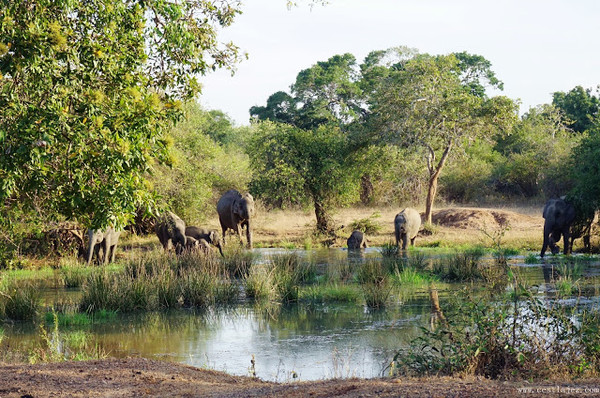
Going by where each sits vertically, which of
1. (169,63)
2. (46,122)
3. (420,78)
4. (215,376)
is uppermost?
(420,78)

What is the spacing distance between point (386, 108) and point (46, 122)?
791 inches

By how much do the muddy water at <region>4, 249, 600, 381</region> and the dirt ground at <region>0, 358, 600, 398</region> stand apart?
3.18ft

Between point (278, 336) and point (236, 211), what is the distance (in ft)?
46.1

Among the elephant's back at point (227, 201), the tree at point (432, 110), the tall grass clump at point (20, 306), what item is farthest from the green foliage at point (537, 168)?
the tall grass clump at point (20, 306)

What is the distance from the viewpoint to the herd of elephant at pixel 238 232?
19.5 meters

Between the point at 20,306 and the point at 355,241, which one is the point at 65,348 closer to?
the point at 20,306

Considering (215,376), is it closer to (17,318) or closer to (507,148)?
(17,318)

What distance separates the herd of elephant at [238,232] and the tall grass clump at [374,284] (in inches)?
195

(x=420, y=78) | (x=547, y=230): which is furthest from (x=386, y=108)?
(x=547, y=230)

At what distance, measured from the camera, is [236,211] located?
24375 mm

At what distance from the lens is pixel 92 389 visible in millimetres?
6535

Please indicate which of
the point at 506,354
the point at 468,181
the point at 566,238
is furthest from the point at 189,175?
the point at 468,181

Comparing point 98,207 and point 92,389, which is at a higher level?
point 98,207

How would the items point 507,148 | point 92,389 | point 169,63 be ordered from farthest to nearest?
point 507,148 < point 169,63 < point 92,389
